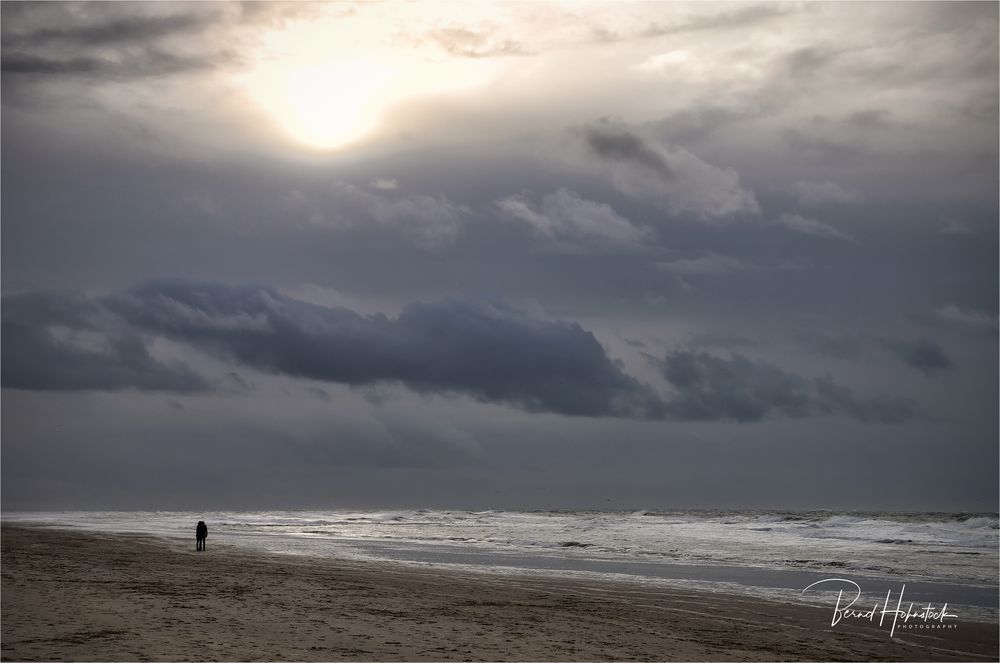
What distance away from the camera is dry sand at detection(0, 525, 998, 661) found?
1625cm

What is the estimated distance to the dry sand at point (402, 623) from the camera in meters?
16.2

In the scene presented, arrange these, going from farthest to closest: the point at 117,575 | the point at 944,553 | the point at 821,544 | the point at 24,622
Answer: the point at 821,544 → the point at 944,553 → the point at 117,575 → the point at 24,622

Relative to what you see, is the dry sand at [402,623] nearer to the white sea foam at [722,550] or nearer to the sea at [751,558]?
the sea at [751,558]

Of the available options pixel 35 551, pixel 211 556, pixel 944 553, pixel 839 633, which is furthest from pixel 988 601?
pixel 35 551

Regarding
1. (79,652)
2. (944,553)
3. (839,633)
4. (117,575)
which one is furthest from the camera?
(944,553)

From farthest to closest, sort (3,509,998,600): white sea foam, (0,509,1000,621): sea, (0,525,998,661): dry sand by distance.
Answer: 1. (3,509,998,600): white sea foam
2. (0,509,1000,621): sea
3. (0,525,998,661): dry sand

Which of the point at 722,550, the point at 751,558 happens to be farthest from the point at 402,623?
the point at 722,550

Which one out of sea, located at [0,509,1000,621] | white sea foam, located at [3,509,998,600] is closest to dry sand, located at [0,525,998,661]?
sea, located at [0,509,1000,621]

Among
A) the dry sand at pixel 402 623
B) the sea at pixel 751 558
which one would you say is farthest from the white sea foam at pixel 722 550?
the dry sand at pixel 402 623

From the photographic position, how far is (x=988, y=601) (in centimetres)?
2598

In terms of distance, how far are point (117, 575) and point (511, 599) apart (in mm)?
13461

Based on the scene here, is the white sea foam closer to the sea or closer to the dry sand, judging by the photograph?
the sea

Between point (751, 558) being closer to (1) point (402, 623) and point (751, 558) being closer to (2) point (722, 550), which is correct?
(2) point (722, 550)

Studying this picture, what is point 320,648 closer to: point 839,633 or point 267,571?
point 839,633
